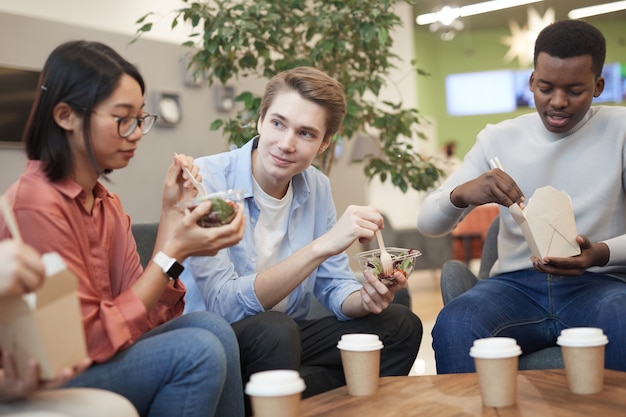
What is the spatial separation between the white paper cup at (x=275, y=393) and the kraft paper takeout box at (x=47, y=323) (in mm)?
325

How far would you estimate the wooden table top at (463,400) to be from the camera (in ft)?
4.90

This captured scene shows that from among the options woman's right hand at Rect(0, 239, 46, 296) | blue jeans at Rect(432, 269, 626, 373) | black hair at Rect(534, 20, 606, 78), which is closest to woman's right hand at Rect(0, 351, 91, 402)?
woman's right hand at Rect(0, 239, 46, 296)

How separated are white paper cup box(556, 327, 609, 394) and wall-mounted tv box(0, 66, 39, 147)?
13.1ft

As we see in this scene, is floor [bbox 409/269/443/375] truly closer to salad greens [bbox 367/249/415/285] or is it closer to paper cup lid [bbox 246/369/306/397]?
salad greens [bbox 367/249/415/285]

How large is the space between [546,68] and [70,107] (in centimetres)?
144

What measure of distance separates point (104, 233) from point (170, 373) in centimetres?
37

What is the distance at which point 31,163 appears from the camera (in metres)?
1.56

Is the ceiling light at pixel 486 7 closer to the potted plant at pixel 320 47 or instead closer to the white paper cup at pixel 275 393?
the potted plant at pixel 320 47

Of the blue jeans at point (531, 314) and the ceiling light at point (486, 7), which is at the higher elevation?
the ceiling light at point (486, 7)

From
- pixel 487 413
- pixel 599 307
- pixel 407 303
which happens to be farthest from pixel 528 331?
pixel 487 413

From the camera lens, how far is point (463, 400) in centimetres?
160

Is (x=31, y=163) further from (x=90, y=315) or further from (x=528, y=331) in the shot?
(x=528, y=331)

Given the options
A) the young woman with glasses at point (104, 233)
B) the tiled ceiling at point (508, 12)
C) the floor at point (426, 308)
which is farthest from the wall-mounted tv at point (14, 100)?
the tiled ceiling at point (508, 12)

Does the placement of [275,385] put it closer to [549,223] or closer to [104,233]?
[104,233]
